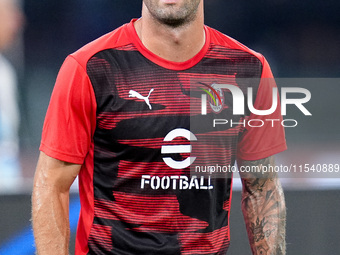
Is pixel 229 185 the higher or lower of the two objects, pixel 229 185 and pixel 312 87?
the lower

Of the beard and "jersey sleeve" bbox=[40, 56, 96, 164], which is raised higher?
the beard

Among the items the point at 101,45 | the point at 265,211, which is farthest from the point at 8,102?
the point at 265,211

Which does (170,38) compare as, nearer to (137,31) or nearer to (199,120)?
(137,31)

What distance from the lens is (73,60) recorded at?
4.37 ft

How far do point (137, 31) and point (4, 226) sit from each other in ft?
4.91

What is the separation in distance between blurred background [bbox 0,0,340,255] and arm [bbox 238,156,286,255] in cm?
99

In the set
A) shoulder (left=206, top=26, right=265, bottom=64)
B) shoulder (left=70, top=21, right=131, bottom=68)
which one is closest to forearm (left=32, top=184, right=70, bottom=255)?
shoulder (left=70, top=21, right=131, bottom=68)

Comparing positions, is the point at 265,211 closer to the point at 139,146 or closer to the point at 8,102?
the point at 139,146

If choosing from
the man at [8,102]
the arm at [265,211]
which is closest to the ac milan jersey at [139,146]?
the arm at [265,211]

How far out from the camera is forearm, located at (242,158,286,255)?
1.54 meters

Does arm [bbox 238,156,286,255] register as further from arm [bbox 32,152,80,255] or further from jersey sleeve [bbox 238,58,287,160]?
arm [bbox 32,152,80,255]

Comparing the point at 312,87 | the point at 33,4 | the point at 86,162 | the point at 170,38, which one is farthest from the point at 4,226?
the point at 312,87

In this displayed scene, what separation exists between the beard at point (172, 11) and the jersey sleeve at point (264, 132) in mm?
270

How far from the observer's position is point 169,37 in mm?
1385
